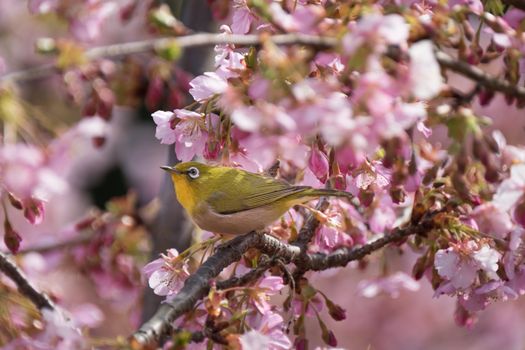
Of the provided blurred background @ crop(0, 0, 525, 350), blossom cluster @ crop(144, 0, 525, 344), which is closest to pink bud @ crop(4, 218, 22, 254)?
blurred background @ crop(0, 0, 525, 350)

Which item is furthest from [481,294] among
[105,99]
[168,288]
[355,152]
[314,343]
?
[314,343]

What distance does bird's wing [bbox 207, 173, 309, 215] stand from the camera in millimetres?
2578

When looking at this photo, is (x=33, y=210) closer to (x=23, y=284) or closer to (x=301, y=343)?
(x=23, y=284)

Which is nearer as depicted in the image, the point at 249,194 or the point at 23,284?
the point at 23,284

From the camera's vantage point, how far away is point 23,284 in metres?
2.26

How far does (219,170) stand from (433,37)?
1.12 m

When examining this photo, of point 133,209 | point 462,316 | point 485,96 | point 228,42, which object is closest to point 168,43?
point 228,42

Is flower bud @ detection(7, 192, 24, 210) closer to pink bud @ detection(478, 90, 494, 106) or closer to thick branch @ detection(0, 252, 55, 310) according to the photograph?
thick branch @ detection(0, 252, 55, 310)

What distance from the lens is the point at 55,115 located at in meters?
6.21

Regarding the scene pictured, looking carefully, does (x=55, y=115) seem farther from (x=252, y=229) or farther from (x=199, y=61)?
(x=252, y=229)

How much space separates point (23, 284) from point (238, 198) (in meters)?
0.70

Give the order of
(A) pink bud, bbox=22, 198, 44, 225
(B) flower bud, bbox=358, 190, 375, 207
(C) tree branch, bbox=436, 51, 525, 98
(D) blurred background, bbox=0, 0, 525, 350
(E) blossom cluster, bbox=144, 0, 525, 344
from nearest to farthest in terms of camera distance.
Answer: (E) blossom cluster, bbox=144, 0, 525, 344 → (C) tree branch, bbox=436, 51, 525, 98 → (A) pink bud, bbox=22, 198, 44, 225 → (B) flower bud, bbox=358, 190, 375, 207 → (D) blurred background, bbox=0, 0, 525, 350

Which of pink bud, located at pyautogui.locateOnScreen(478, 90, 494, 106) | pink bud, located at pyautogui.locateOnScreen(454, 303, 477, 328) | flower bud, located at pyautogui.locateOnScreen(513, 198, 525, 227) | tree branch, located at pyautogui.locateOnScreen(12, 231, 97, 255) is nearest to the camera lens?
flower bud, located at pyautogui.locateOnScreen(513, 198, 525, 227)

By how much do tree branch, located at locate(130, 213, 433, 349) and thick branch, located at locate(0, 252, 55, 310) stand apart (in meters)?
0.36
